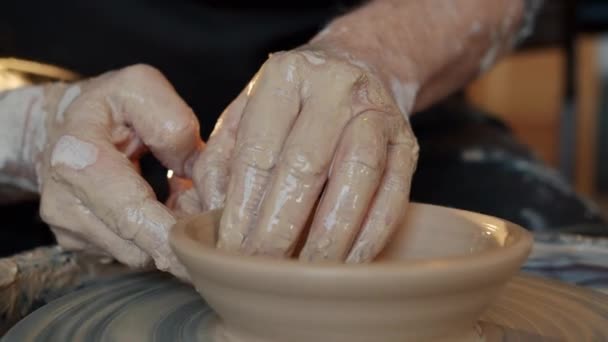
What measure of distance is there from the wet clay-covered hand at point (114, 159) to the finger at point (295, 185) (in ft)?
0.50

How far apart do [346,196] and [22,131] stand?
0.60 metres

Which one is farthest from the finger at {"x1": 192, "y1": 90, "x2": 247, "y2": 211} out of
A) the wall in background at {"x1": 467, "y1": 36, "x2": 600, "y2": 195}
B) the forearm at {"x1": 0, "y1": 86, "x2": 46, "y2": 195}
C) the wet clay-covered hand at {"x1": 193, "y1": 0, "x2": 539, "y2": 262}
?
the wall in background at {"x1": 467, "y1": 36, "x2": 600, "y2": 195}

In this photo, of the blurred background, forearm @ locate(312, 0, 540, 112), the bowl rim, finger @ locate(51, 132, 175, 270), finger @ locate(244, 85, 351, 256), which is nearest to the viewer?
the bowl rim

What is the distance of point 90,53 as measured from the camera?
170cm

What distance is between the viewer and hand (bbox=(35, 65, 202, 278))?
2.67 feet

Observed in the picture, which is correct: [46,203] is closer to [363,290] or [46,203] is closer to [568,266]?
[363,290]

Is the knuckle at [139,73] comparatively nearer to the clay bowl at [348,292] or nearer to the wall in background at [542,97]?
the clay bowl at [348,292]

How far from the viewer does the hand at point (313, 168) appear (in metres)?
0.71

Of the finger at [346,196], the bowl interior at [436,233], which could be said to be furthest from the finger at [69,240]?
the finger at [346,196]

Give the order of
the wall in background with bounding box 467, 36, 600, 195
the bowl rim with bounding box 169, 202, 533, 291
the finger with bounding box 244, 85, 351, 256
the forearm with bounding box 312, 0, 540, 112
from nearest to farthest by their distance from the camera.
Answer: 1. the bowl rim with bounding box 169, 202, 533, 291
2. the finger with bounding box 244, 85, 351, 256
3. the forearm with bounding box 312, 0, 540, 112
4. the wall in background with bounding box 467, 36, 600, 195

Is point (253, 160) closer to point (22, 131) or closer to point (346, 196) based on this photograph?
point (346, 196)

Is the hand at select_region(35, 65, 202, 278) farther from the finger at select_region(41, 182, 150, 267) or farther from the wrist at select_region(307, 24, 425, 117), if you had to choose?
the wrist at select_region(307, 24, 425, 117)

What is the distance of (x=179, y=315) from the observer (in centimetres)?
80

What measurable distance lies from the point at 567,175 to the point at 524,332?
2.88 m
